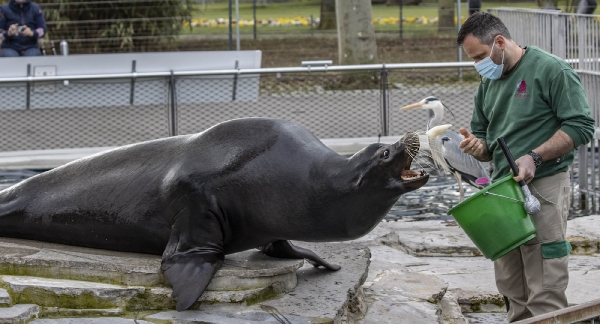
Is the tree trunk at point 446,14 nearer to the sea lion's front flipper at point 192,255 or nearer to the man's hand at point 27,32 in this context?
the man's hand at point 27,32

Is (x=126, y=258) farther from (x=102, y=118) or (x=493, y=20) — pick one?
(x=102, y=118)

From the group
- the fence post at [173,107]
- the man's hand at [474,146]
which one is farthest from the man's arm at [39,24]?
the man's hand at [474,146]

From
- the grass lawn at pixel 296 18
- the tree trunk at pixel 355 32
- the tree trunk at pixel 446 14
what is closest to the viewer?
the tree trunk at pixel 355 32

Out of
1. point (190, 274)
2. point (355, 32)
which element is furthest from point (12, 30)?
point (190, 274)

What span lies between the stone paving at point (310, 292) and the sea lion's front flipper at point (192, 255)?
95 mm

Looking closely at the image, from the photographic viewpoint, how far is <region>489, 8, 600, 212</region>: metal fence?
28.6 ft

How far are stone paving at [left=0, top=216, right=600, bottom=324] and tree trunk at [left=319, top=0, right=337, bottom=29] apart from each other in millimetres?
20607

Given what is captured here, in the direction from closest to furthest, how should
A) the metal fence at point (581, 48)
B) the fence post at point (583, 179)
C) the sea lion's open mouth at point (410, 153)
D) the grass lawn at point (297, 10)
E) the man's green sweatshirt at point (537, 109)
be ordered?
the sea lion's open mouth at point (410, 153) → the man's green sweatshirt at point (537, 109) → the metal fence at point (581, 48) → the fence post at point (583, 179) → the grass lawn at point (297, 10)

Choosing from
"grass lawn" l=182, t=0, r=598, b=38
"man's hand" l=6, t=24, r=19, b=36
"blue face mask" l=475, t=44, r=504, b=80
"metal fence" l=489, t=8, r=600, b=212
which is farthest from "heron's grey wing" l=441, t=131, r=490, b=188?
"grass lawn" l=182, t=0, r=598, b=38

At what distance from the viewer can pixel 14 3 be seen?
14.7m

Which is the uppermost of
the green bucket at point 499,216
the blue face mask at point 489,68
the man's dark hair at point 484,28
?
the man's dark hair at point 484,28

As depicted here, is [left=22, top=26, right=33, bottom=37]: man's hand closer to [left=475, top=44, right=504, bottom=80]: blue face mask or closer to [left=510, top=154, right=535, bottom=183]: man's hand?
[left=475, top=44, right=504, bottom=80]: blue face mask

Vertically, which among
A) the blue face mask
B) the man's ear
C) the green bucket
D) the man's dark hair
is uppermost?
the man's dark hair

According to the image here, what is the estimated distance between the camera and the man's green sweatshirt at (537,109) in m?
4.68
